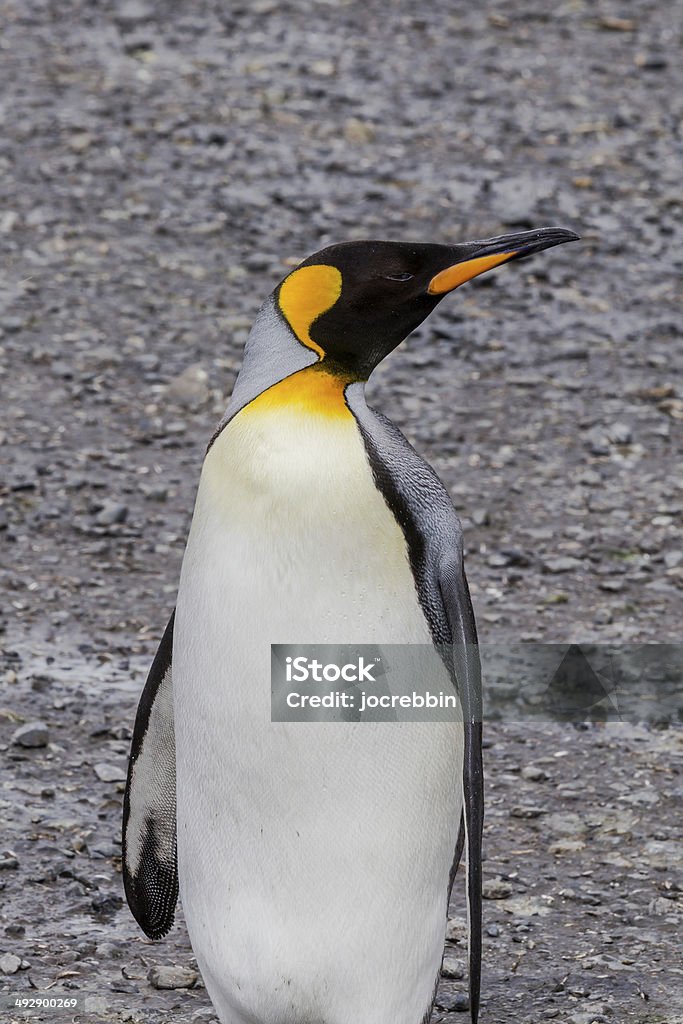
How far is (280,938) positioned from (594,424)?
3.78 metres

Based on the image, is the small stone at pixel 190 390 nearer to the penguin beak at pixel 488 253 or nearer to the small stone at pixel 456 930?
the small stone at pixel 456 930

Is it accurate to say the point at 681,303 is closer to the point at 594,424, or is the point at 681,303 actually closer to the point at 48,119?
the point at 594,424

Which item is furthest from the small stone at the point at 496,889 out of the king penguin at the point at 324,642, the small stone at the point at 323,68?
the small stone at the point at 323,68

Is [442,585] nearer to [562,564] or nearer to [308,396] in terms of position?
[308,396]

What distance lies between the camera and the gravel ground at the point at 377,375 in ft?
10.7

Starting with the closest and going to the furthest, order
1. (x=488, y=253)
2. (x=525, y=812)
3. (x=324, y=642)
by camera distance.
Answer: (x=324, y=642), (x=488, y=253), (x=525, y=812)

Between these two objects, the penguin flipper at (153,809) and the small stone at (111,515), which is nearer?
the penguin flipper at (153,809)

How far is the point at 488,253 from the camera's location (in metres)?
2.44

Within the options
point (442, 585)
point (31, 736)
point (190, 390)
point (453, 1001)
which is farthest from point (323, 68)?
point (442, 585)

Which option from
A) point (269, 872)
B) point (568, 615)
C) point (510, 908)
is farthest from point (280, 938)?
point (568, 615)

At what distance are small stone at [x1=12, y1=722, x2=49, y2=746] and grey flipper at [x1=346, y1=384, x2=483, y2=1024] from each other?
158cm

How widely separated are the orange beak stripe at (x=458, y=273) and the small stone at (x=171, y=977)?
1.34 meters

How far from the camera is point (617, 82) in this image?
8953 mm

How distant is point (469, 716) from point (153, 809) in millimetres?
656
